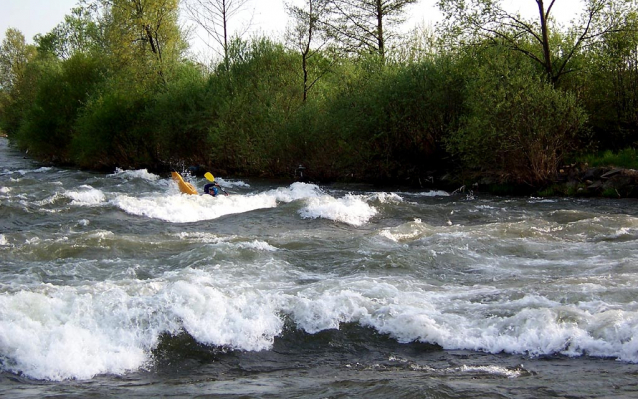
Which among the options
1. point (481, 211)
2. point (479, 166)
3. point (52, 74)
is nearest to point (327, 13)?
point (479, 166)

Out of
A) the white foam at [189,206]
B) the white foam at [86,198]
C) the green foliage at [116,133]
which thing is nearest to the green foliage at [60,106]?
the green foliage at [116,133]

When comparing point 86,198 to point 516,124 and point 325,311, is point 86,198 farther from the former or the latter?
point 516,124

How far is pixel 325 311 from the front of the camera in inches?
287

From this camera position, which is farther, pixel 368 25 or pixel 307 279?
pixel 368 25

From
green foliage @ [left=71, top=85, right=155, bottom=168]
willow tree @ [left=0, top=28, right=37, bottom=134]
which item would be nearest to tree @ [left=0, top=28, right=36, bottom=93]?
willow tree @ [left=0, top=28, right=37, bottom=134]

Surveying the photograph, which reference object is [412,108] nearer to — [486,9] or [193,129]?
[486,9]

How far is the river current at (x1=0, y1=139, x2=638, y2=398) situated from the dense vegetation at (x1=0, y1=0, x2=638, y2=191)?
238 inches

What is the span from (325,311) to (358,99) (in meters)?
15.8

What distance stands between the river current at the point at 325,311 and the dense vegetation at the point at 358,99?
605cm

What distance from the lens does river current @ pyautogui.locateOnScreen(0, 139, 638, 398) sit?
5.54m

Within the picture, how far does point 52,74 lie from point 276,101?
20.1 m

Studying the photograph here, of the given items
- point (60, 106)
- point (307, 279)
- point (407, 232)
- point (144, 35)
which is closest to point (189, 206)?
point (407, 232)

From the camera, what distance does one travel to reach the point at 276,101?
2684 centimetres

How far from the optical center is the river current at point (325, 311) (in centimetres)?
554
